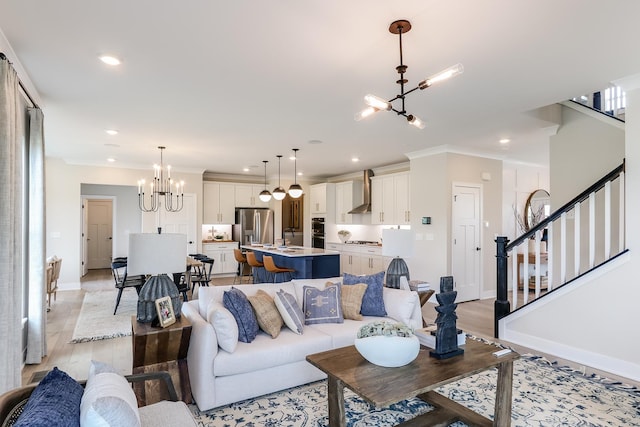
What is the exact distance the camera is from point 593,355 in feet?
11.3

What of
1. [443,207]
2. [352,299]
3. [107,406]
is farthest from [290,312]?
[443,207]

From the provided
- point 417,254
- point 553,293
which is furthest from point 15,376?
point 417,254

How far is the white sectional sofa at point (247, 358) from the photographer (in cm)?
259

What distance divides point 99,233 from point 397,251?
379 inches

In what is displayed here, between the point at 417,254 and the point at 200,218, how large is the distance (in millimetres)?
5009

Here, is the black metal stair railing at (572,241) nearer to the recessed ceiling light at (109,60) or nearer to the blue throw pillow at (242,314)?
the blue throw pillow at (242,314)

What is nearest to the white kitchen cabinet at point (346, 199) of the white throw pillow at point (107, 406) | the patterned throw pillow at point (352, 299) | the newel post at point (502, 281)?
the newel post at point (502, 281)

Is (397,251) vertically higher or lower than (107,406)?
higher

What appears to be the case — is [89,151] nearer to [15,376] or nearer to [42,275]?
[42,275]

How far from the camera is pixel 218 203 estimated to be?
9164 mm

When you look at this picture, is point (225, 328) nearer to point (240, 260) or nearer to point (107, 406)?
point (107, 406)

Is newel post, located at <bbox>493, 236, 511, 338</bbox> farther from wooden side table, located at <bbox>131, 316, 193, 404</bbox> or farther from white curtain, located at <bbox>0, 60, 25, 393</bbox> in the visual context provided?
white curtain, located at <bbox>0, 60, 25, 393</bbox>

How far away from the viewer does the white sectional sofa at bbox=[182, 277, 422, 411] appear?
259 cm

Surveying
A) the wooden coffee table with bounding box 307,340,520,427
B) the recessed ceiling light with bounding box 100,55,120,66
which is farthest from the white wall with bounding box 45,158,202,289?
the wooden coffee table with bounding box 307,340,520,427
